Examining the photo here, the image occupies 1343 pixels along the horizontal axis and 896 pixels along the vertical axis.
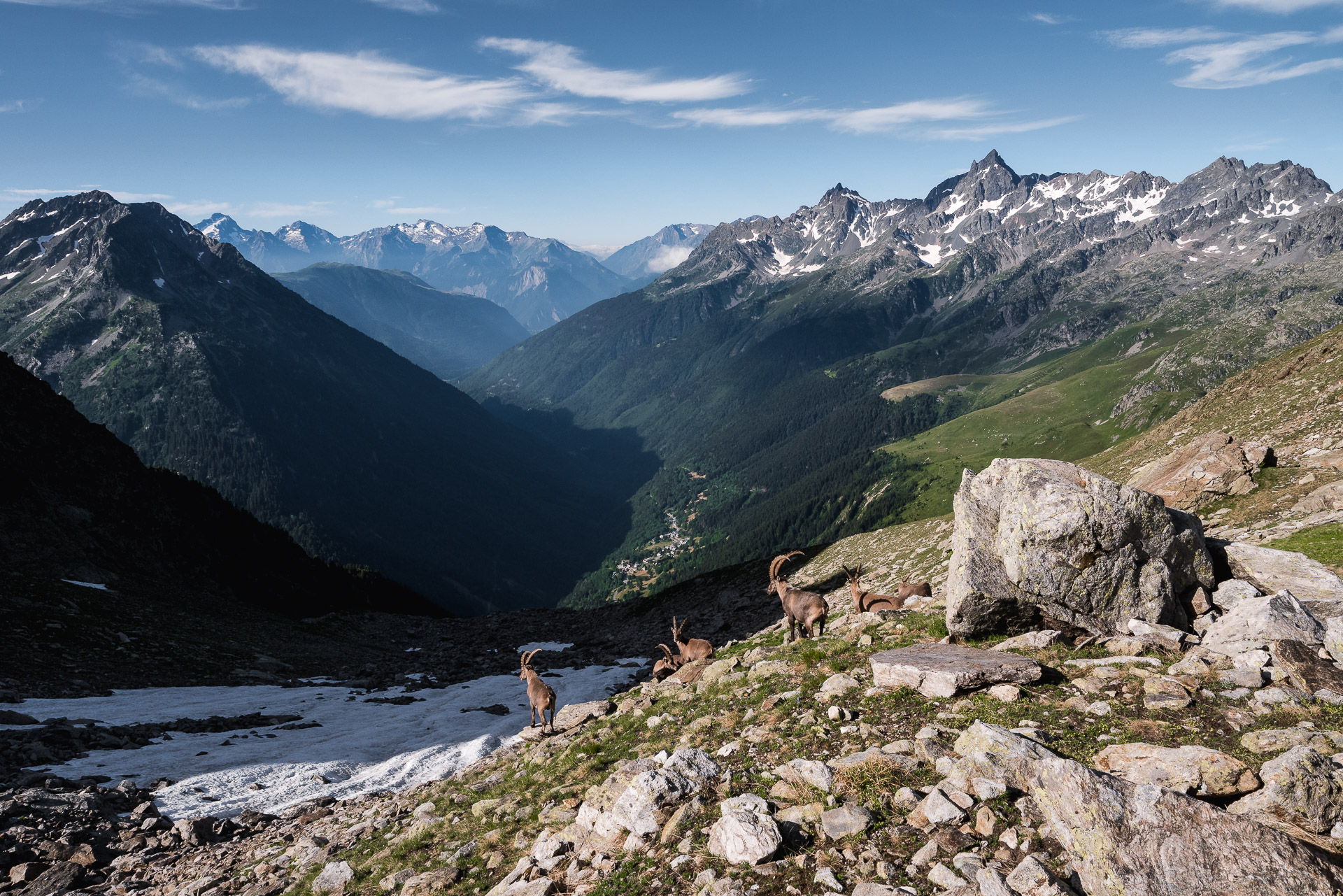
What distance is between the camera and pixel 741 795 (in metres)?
10.7

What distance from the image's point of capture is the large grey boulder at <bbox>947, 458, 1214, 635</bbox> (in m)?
15.3

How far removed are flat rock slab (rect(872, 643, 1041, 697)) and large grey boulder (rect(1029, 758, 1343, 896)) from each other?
16.4 ft

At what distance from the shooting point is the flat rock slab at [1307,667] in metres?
11.3

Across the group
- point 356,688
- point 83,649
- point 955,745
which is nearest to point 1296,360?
point 955,745

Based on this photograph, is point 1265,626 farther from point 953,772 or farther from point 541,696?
point 541,696

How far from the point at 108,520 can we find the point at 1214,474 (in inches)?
3261

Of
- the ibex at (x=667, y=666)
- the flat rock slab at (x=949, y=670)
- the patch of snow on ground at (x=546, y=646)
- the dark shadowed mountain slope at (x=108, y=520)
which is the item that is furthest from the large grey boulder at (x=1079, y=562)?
the dark shadowed mountain slope at (x=108, y=520)

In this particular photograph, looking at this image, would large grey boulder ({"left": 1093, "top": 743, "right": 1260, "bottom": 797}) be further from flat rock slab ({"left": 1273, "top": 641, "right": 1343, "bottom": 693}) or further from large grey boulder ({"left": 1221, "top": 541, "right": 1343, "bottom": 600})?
large grey boulder ({"left": 1221, "top": 541, "right": 1343, "bottom": 600})

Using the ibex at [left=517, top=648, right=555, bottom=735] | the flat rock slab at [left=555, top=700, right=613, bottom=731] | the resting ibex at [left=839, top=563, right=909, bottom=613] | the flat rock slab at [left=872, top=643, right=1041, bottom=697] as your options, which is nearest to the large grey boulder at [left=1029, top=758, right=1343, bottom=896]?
the flat rock slab at [left=872, top=643, right=1041, bottom=697]

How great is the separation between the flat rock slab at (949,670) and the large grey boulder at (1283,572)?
689 centimetres

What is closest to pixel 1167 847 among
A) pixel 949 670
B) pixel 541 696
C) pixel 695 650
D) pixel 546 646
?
pixel 949 670

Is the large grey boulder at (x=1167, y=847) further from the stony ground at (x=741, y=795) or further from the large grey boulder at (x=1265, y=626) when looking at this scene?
the large grey boulder at (x=1265, y=626)

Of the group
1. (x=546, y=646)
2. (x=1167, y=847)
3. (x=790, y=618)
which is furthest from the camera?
(x=546, y=646)

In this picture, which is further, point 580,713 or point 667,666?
point 667,666
